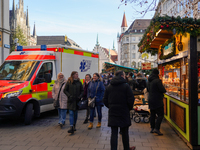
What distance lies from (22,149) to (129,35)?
284 ft

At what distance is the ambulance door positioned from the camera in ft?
27.1

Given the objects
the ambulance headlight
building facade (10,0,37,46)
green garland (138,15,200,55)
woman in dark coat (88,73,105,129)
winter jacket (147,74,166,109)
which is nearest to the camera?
green garland (138,15,200,55)

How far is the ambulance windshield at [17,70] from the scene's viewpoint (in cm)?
808

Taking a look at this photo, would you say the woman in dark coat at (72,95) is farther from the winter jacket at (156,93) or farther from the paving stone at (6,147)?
the winter jacket at (156,93)

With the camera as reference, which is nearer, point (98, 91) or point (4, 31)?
point (98, 91)

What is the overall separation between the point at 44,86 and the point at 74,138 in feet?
10.4

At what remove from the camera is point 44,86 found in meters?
8.55

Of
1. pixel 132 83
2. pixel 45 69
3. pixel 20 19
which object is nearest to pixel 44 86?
pixel 45 69

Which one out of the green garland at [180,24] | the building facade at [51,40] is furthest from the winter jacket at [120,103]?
the building facade at [51,40]

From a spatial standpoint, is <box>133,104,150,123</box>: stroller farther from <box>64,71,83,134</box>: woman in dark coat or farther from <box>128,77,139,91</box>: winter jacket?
<box>128,77,139,91</box>: winter jacket

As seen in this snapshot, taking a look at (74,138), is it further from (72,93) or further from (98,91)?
(98,91)

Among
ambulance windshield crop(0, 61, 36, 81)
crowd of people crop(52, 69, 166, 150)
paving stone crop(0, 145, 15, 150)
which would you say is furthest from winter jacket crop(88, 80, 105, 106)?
paving stone crop(0, 145, 15, 150)

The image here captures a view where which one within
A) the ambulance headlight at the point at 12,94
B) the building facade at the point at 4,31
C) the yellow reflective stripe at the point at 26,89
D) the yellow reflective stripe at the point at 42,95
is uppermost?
the building facade at the point at 4,31

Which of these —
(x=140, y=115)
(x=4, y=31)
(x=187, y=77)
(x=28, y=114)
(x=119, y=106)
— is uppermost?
(x=4, y=31)
